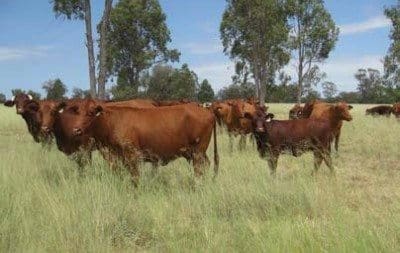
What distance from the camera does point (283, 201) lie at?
24.3 feet

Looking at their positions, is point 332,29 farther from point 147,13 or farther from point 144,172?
point 144,172

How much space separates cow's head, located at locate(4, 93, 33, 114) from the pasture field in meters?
2.69

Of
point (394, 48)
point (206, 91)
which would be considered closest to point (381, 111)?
point (394, 48)

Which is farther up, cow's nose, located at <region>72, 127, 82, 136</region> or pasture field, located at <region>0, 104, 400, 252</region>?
cow's nose, located at <region>72, 127, 82, 136</region>

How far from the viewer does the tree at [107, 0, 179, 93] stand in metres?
50.5

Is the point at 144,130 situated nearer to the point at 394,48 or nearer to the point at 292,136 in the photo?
the point at 292,136

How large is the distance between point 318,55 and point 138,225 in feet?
160

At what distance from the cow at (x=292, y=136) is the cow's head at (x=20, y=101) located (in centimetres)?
479

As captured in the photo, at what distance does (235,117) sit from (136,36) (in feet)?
120

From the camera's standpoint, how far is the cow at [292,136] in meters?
11.1

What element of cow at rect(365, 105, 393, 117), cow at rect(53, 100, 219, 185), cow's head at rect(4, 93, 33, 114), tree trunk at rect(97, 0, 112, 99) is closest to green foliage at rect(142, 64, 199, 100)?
Answer: cow at rect(365, 105, 393, 117)

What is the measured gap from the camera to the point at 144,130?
9.05m

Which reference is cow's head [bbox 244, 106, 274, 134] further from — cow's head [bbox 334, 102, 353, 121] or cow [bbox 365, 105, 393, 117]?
cow [bbox 365, 105, 393, 117]

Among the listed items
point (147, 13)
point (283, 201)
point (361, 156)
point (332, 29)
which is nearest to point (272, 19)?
point (332, 29)
